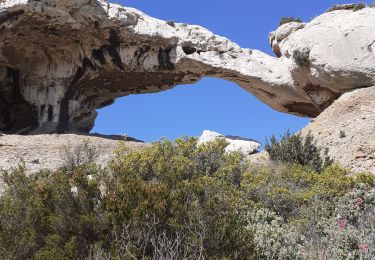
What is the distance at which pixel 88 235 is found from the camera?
669 cm

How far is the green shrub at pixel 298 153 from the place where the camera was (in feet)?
51.3

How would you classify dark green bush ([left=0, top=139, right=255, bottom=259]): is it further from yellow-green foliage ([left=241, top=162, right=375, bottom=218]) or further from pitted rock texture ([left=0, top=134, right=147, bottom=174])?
pitted rock texture ([left=0, top=134, right=147, bottom=174])

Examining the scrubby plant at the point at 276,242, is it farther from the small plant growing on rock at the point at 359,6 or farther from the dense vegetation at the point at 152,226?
the small plant growing on rock at the point at 359,6

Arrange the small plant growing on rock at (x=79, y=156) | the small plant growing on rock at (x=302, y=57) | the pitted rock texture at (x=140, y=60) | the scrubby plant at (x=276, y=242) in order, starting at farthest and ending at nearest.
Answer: the small plant growing on rock at (x=302, y=57)
the pitted rock texture at (x=140, y=60)
the small plant growing on rock at (x=79, y=156)
the scrubby plant at (x=276, y=242)

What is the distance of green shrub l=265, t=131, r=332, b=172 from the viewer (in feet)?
51.3

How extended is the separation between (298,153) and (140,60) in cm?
940

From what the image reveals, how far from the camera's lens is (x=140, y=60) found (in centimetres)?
2245

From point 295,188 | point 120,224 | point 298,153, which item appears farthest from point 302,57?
point 120,224

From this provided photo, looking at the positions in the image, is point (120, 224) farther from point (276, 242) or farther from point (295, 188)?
point (295, 188)

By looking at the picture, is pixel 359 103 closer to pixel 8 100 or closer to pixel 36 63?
pixel 36 63

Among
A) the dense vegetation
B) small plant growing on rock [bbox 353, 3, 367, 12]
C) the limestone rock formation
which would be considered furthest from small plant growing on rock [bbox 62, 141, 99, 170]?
small plant growing on rock [bbox 353, 3, 367, 12]

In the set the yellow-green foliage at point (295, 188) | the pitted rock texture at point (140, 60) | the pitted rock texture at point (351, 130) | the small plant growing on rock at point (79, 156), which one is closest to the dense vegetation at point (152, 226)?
the yellow-green foliage at point (295, 188)

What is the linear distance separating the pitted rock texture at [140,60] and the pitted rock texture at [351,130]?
1330mm

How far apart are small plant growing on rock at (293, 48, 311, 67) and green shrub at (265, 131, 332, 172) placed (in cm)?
484
